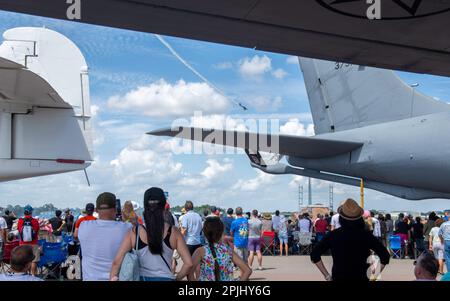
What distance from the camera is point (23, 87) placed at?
10.8 metres

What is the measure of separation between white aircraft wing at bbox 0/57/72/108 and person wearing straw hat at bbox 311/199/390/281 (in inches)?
237

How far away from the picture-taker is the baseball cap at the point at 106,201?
4207mm

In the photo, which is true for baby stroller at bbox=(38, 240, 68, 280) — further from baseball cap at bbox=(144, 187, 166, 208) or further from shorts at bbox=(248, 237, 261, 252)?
baseball cap at bbox=(144, 187, 166, 208)

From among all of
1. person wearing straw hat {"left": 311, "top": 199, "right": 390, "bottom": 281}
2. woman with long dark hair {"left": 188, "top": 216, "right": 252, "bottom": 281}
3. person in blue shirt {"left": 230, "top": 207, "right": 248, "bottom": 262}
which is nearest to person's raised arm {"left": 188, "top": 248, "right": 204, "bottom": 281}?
woman with long dark hair {"left": 188, "top": 216, "right": 252, "bottom": 281}

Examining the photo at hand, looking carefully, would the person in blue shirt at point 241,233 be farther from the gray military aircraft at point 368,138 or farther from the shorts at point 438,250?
the shorts at point 438,250

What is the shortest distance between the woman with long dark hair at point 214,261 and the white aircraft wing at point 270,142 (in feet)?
23.9

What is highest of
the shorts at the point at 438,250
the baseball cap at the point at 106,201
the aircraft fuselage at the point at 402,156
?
the aircraft fuselage at the point at 402,156

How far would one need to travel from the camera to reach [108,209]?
4.22 meters

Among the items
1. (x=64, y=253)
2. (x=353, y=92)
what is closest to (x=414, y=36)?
(x=64, y=253)

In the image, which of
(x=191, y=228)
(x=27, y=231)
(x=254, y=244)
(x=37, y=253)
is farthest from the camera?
(x=254, y=244)

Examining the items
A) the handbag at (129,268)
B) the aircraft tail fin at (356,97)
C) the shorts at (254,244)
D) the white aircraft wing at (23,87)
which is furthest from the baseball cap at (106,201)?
the aircraft tail fin at (356,97)

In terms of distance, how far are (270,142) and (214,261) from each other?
8761 mm

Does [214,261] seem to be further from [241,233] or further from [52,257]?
[241,233]

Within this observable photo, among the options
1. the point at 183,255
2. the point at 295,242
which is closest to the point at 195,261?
the point at 183,255
